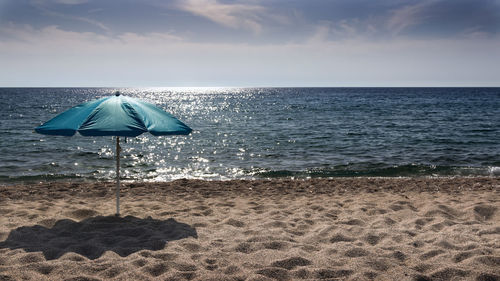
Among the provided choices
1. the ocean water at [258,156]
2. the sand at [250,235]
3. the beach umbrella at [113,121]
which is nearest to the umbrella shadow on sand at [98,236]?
the sand at [250,235]

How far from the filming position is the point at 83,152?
54.1 feet

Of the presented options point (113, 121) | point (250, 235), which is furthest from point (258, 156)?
point (113, 121)

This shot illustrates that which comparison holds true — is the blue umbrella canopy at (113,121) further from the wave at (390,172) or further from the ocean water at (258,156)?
the wave at (390,172)

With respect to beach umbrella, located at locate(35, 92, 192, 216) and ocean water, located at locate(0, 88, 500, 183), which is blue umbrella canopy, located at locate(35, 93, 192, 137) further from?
ocean water, located at locate(0, 88, 500, 183)

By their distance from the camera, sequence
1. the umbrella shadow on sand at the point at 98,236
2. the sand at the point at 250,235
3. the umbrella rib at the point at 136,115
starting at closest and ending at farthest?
1. the sand at the point at 250,235
2. the umbrella shadow on sand at the point at 98,236
3. the umbrella rib at the point at 136,115

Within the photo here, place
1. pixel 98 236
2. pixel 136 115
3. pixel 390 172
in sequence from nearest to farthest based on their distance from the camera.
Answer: pixel 98 236, pixel 136 115, pixel 390 172

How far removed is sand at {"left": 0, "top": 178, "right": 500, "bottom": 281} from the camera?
4.30 m

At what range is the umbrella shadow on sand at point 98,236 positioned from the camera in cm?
495

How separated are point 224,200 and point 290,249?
3.55 meters

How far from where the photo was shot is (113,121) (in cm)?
552

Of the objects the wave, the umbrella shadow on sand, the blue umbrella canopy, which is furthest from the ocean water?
the blue umbrella canopy

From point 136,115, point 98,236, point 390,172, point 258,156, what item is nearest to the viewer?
point 98,236

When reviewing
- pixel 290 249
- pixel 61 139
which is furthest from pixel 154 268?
pixel 61 139

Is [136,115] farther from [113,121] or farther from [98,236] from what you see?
[98,236]
